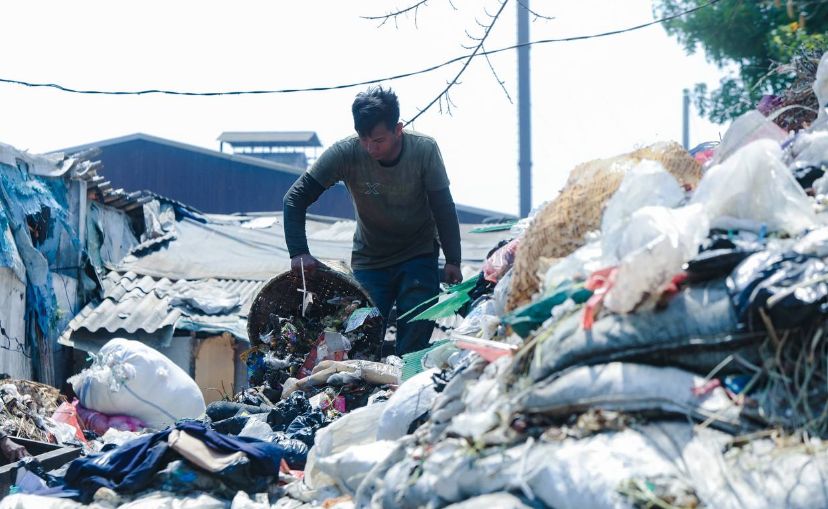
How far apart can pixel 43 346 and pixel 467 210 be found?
16.1 metres

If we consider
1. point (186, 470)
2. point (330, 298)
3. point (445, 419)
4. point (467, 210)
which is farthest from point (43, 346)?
point (467, 210)

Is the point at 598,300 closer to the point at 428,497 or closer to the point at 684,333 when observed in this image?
the point at 684,333

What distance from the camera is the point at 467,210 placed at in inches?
956

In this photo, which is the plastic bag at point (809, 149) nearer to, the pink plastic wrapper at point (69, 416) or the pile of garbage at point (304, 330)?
the pile of garbage at point (304, 330)

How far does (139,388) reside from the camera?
5.65 metres

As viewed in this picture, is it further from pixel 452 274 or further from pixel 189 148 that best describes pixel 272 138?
pixel 452 274

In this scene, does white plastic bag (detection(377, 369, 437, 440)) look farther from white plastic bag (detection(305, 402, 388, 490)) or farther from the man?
the man

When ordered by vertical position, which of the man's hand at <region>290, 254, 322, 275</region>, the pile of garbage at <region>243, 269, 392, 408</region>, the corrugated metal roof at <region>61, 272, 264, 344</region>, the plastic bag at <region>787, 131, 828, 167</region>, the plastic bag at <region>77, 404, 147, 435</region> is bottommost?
the corrugated metal roof at <region>61, 272, 264, 344</region>

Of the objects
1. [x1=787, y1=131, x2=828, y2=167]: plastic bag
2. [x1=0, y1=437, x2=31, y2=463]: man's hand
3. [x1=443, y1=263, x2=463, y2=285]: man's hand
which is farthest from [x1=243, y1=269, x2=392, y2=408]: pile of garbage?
[x1=787, y1=131, x2=828, y2=167]: plastic bag

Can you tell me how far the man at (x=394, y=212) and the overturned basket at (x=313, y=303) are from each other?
0.48 ft

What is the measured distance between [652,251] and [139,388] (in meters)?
3.98

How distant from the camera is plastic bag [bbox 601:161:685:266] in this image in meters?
2.91

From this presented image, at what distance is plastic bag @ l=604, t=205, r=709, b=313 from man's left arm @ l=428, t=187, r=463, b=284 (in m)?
2.43

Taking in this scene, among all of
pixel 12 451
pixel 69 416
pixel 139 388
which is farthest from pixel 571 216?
pixel 69 416
